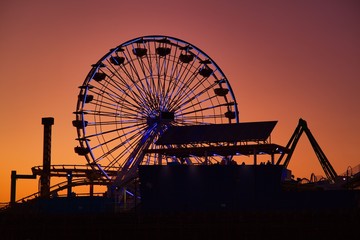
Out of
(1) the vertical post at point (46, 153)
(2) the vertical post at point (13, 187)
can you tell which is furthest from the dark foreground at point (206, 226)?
(1) the vertical post at point (46, 153)

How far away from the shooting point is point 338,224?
238ft

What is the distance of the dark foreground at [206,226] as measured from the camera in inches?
2842

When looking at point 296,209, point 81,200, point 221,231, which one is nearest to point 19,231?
point 81,200

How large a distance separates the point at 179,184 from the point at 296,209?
903cm

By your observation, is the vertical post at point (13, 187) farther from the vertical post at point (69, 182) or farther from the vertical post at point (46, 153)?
the vertical post at point (69, 182)

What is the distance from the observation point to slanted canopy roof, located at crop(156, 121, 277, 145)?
7894cm

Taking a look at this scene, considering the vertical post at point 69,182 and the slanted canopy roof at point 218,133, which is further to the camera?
the vertical post at point 69,182

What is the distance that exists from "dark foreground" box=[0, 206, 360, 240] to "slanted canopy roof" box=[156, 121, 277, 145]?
7577 millimetres

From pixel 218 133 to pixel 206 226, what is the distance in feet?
37.4

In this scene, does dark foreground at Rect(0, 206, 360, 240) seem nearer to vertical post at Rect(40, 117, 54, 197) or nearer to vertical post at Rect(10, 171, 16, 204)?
vertical post at Rect(10, 171, 16, 204)

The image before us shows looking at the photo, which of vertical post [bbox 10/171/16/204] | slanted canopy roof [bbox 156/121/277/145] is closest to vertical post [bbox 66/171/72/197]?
vertical post [bbox 10/171/16/204]

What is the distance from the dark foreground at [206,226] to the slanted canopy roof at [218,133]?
7.58 m

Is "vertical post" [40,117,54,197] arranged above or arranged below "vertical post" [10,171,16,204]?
above

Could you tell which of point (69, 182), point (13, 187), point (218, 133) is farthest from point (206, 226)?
point (13, 187)
